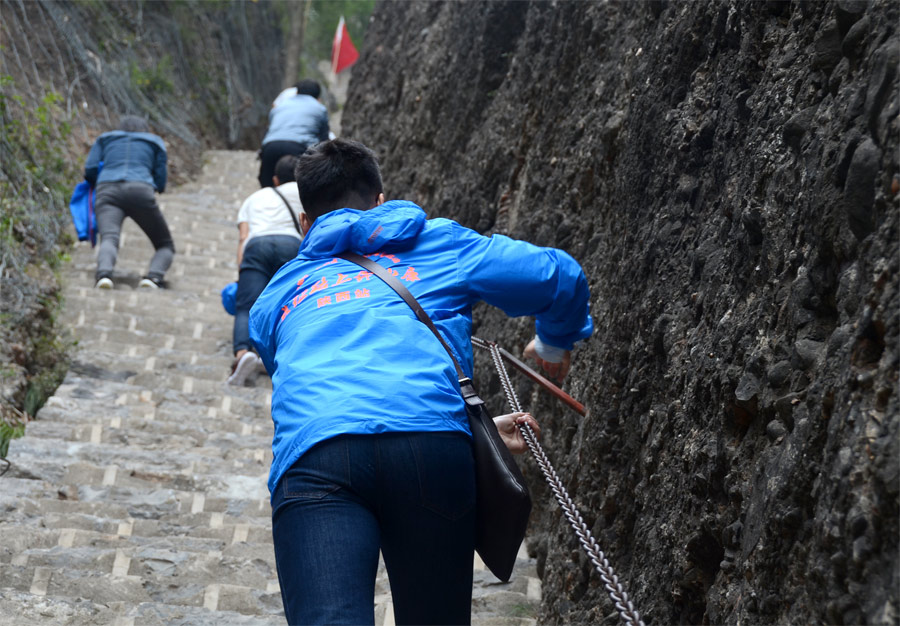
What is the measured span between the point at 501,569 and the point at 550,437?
1.93 metres

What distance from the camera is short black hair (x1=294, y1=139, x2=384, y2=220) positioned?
251cm

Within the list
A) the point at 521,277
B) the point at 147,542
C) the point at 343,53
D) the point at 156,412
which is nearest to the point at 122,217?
the point at 156,412

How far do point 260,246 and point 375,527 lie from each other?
4302mm

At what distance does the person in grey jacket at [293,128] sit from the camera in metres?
8.06

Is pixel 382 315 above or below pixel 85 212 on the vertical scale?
below

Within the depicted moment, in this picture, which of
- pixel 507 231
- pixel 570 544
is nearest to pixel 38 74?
pixel 507 231

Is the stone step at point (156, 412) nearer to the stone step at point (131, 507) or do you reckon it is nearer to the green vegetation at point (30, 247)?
the green vegetation at point (30, 247)

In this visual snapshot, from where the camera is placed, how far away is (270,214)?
243 inches

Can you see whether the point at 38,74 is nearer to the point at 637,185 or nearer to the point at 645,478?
the point at 637,185

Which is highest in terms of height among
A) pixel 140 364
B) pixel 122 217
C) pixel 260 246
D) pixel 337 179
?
pixel 122 217

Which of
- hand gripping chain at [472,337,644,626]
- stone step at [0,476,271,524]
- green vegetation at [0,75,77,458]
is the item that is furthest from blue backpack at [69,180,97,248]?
hand gripping chain at [472,337,644,626]

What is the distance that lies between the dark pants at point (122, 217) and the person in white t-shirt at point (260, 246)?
226 cm

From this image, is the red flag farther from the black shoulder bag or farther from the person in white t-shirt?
the black shoulder bag

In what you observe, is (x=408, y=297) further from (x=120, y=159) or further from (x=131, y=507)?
(x=120, y=159)
